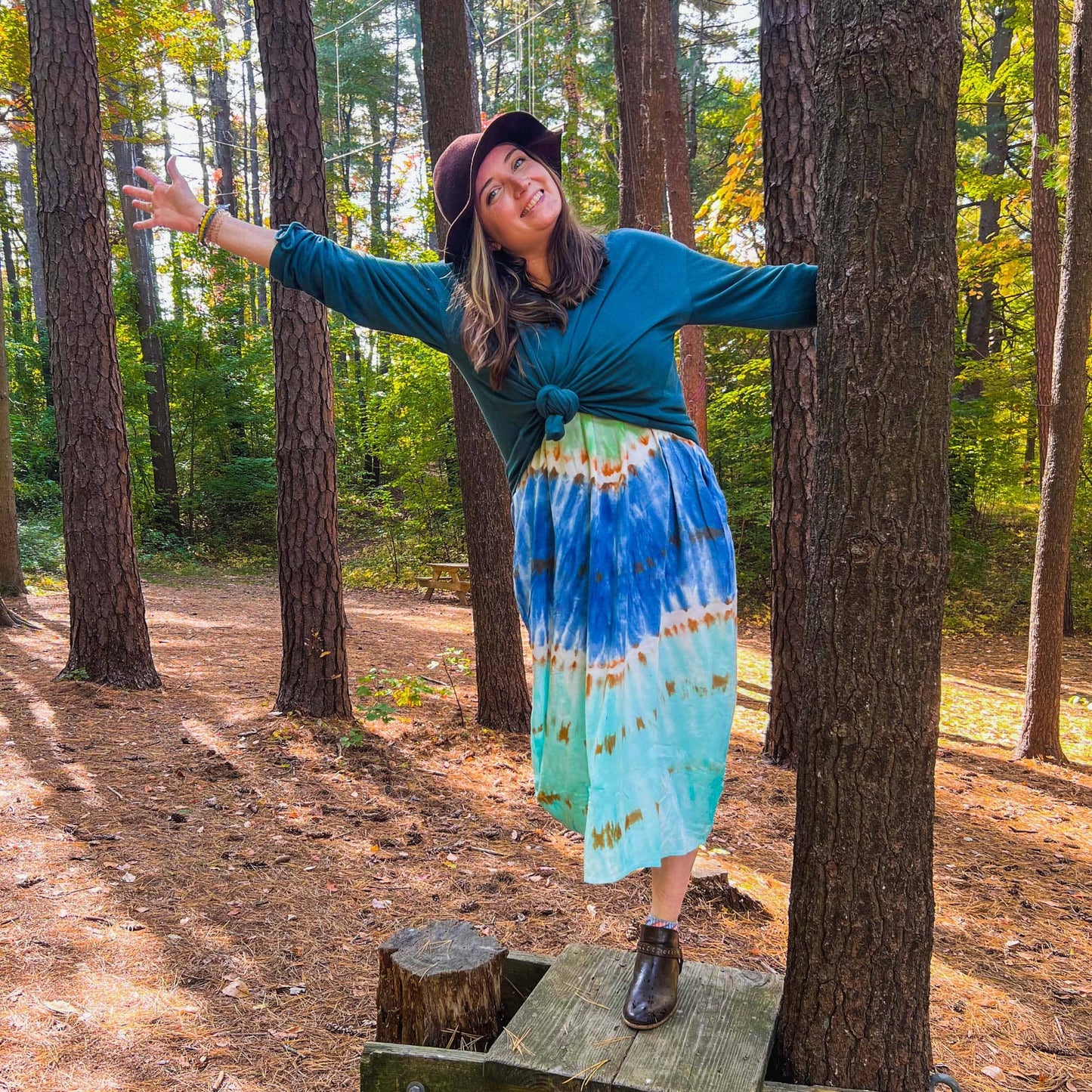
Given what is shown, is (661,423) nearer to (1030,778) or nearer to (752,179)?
(1030,778)

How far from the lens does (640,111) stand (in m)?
7.73

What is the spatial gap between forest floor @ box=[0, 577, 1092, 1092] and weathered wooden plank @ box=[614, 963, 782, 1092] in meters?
1.04

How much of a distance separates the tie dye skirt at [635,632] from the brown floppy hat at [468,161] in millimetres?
595

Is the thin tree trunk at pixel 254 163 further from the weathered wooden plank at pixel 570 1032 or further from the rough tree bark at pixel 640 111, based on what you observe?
the weathered wooden plank at pixel 570 1032

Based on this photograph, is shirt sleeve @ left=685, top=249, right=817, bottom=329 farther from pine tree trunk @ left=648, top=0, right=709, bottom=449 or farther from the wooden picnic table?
the wooden picnic table

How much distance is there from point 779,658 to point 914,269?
4.08 metres

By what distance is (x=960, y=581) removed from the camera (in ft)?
43.0

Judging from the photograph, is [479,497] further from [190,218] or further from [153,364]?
[153,364]

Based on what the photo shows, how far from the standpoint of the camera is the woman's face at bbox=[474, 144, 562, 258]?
7.57ft

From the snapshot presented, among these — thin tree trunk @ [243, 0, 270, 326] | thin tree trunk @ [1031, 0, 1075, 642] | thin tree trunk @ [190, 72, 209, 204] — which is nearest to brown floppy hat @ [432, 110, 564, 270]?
thin tree trunk @ [1031, 0, 1075, 642]

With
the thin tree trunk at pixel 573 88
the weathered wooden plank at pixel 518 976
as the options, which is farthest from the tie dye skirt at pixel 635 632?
the thin tree trunk at pixel 573 88

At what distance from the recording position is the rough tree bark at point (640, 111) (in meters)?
7.68

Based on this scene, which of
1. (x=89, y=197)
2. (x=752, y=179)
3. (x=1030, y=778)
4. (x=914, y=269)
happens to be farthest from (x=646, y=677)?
(x=752, y=179)

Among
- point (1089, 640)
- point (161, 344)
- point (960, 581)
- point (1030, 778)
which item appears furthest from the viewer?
point (161, 344)
